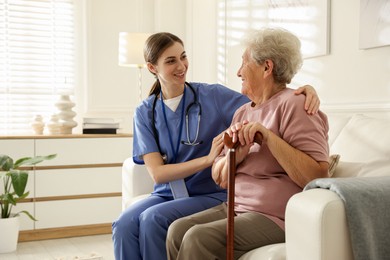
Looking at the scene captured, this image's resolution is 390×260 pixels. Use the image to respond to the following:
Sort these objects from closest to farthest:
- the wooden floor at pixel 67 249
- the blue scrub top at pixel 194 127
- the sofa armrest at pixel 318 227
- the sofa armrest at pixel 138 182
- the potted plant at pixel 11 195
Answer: the sofa armrest at pixel 318 227 → the blue scrub top at pixel 194 127 → the sofa armrest at pixel 138 182 → the wooden floor at pixel 67 249 → the potted plant at pixel 11 195

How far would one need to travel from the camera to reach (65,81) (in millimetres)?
4633

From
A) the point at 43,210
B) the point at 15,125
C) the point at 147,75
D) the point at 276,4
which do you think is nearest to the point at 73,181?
the point at 43,210

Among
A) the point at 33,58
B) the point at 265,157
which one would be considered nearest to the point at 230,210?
the point at 265,157

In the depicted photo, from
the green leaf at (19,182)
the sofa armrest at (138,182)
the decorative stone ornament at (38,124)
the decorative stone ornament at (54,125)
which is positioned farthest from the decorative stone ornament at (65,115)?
the sofa armrest at (138,182)

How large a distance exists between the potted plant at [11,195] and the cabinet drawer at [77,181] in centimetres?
28

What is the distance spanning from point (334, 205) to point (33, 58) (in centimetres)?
→ 375

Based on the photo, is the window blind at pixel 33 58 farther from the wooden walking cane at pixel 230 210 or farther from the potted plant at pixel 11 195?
the wooden walking cane at pixel 230 210

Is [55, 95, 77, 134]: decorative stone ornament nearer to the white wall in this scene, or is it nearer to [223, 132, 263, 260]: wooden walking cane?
the white wall

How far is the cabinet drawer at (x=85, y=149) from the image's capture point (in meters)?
4.11

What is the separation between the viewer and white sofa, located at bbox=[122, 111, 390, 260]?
142 centimetres

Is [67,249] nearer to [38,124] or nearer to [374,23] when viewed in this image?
[38,124]

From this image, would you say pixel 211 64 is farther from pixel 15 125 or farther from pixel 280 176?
pixel 280 176

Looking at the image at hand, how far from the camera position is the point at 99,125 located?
14.3 ft

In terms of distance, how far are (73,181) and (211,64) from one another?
4.84 feet
